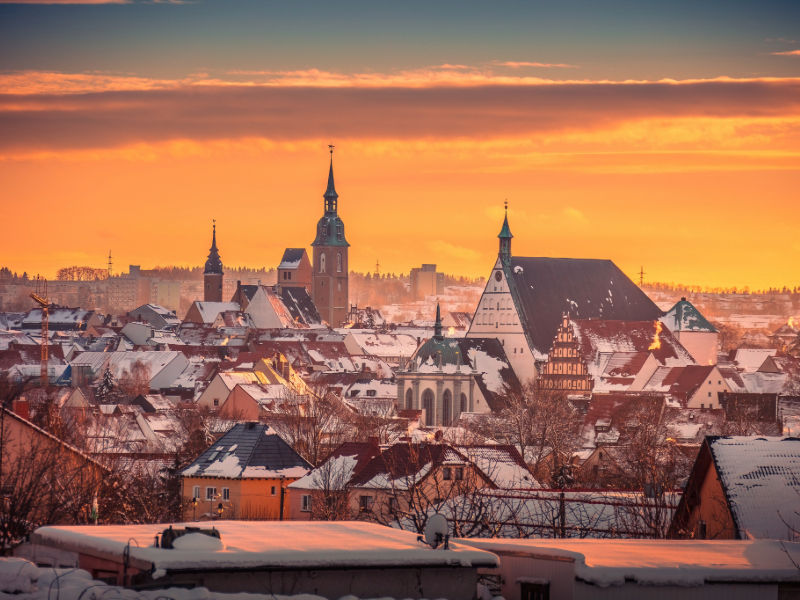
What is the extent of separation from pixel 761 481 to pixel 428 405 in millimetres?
84551

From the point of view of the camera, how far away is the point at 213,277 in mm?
197375

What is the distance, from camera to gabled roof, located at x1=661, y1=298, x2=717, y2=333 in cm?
12275

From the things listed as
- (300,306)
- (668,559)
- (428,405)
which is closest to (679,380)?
(428,405)

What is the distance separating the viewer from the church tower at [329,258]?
198 meters

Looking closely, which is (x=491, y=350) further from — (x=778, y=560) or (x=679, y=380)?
(x=778, y=560)

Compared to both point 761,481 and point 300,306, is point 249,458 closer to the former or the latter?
point 761,481

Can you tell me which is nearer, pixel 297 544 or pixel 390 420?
pixel 297 544

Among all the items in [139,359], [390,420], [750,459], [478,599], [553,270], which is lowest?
[478,599]

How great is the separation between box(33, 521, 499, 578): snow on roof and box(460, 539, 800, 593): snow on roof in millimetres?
1126

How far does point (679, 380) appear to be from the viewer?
9838 cm

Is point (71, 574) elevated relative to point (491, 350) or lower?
lower


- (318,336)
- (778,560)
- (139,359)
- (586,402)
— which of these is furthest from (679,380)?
(778,560)

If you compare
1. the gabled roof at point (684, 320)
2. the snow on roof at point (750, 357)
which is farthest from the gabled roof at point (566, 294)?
the snow on roof at point (750, 357)

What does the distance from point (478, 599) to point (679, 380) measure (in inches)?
3348
